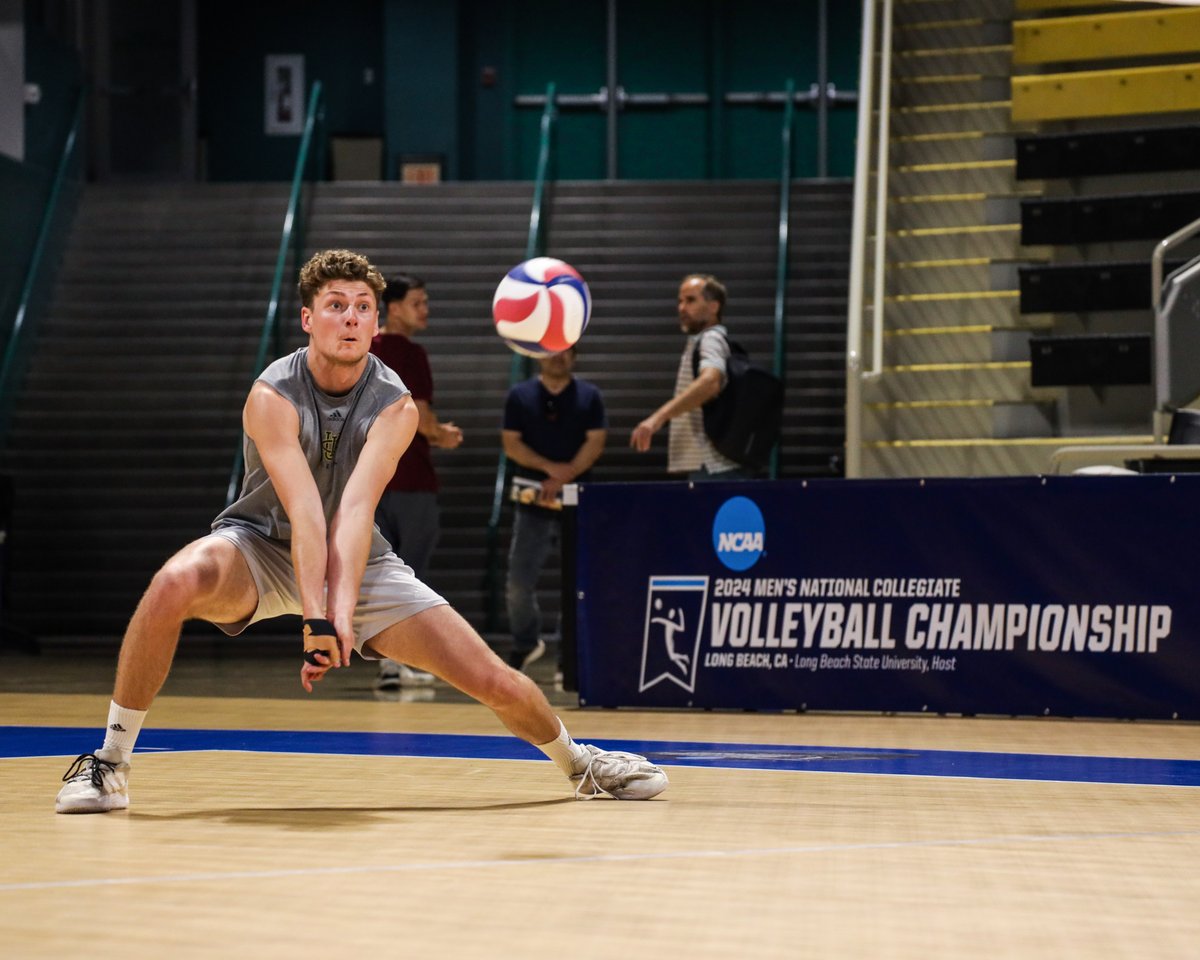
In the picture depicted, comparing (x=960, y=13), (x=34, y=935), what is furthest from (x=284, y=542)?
(x=960, y=13)

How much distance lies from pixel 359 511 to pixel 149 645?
0.62 meters

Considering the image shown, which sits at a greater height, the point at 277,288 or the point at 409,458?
the point at 277,288

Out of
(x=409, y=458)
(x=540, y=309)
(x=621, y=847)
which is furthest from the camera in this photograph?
(x=409, y=458)

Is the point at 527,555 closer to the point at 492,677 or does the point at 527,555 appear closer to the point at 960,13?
the point at 492,677

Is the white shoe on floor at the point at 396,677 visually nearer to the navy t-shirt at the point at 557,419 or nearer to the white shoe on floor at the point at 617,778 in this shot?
the navy t-shirt at the point at 557,419

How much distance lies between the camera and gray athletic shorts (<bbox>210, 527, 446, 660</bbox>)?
15.8 feet

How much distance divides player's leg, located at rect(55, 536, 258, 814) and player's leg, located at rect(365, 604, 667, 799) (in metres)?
0.44

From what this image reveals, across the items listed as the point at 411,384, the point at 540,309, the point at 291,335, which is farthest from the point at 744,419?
the point at 291,335

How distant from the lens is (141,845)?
4.09 m

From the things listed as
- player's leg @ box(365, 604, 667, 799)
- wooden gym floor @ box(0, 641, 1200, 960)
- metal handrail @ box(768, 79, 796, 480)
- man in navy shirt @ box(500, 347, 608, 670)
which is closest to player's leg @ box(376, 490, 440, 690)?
man in navy shirt @ box(500, 347, 608, 670)

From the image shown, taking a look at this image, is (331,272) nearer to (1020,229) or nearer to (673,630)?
(673,630)

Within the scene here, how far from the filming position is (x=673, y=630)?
7840mm

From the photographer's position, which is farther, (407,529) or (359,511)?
(407,529)

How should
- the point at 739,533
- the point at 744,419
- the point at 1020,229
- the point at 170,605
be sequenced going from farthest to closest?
the point at 1020,229 < the point at 744,419 < the point at 739,533 < the point at 170,605
